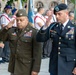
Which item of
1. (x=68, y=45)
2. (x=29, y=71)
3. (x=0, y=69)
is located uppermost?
(x=68, y=45)

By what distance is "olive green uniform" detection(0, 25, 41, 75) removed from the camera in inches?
212

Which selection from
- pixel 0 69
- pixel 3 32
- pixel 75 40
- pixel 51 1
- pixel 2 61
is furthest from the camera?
pixel 51 1

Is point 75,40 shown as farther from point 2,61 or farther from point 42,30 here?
point 2,61

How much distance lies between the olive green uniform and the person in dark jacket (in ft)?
0.55

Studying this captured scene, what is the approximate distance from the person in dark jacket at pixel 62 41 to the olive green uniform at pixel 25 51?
0.55ft

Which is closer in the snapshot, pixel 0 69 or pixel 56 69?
pixel 56 69

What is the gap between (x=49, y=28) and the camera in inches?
209

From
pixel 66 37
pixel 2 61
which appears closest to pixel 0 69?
pixel 2 61

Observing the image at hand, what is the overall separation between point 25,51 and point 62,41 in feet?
1.95

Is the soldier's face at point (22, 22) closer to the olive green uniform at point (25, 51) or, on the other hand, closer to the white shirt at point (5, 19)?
the olive green uniform at point (25, 51)

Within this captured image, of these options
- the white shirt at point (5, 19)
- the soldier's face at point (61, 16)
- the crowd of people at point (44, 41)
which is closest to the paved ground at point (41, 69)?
the white shirt at point (5, 19)

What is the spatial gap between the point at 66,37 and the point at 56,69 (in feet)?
1.66

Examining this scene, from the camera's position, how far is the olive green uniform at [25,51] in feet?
17.7

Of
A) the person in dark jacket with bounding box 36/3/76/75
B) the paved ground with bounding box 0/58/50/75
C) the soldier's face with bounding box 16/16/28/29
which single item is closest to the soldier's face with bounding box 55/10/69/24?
the person in dark jacket with bounding box 36/3/76/75
